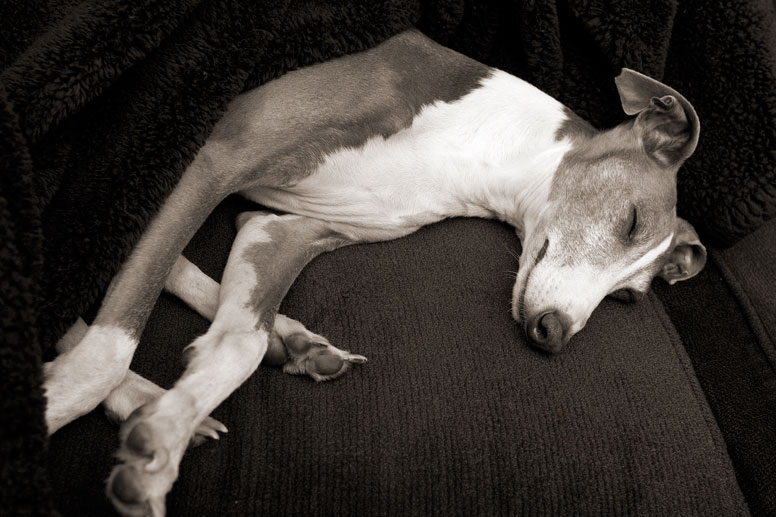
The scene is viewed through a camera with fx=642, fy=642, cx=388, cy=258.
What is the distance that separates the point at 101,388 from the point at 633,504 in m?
1.13

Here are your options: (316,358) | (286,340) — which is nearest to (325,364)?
(316,358)

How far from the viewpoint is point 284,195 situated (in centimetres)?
188

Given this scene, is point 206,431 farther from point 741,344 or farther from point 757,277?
point 757,277

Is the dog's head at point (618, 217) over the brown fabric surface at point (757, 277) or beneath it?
over

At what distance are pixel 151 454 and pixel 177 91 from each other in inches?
34.1

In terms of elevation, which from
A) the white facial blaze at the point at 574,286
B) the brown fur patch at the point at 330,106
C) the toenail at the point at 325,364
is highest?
the brown fur patch at the point at 330,106

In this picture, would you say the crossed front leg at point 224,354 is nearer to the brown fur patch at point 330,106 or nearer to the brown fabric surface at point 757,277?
the brown fur patch at point 330,106

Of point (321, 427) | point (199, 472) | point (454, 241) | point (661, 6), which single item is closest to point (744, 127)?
point (661, 6)

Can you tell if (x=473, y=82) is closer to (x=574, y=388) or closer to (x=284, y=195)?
(x=284, y=195)

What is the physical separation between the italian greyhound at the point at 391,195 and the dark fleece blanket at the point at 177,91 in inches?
2.7

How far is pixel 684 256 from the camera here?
1933mm

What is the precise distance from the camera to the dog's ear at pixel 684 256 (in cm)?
192

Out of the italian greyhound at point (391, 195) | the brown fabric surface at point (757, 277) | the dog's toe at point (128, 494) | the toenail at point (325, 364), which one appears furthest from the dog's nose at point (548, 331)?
the dog's toe at point (128, 494)

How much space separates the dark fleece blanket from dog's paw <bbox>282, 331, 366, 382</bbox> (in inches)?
17.3
